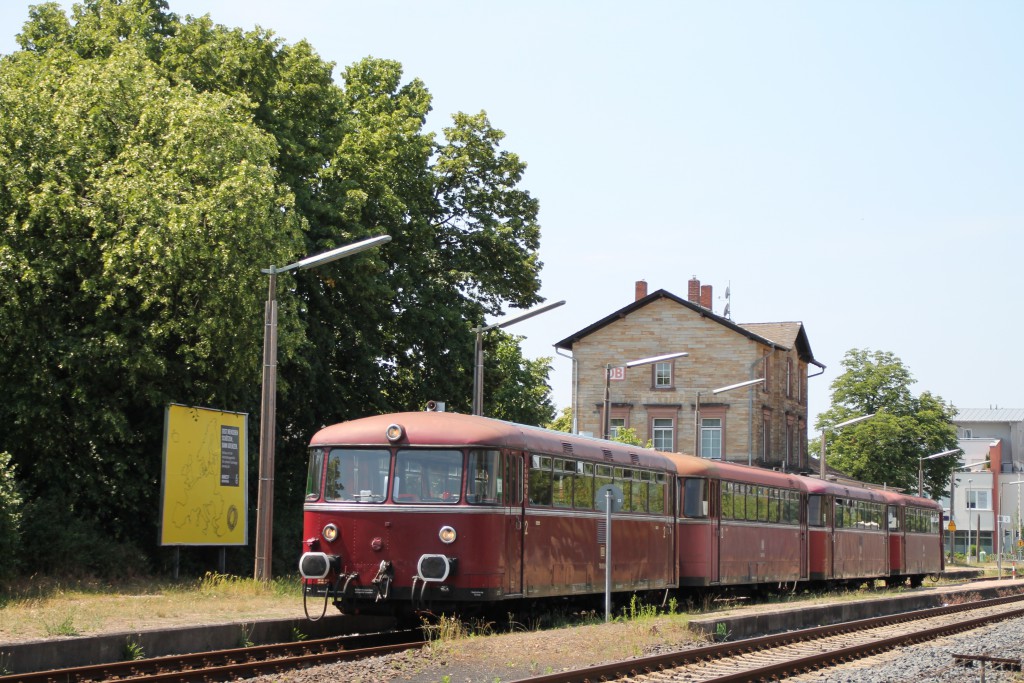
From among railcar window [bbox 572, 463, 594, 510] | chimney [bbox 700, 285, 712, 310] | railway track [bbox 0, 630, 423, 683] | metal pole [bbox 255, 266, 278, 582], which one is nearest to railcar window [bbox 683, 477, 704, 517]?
railcar window [bbox 572, 463, 594, 510]

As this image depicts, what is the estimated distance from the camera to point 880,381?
273ft

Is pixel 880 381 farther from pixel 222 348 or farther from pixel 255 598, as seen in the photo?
pixel 255 598

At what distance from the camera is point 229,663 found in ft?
A: 49.9

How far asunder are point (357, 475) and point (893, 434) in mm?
63927

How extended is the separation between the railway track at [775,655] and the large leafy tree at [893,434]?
53.0 metres

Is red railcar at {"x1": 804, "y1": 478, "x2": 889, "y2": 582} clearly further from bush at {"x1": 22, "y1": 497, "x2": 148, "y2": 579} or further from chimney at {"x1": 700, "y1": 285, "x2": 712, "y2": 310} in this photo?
chimney at {"x1": 700, "y1": 285, "x2": 712, "y2": 310}

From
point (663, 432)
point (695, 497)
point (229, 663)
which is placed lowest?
point (229, 663)

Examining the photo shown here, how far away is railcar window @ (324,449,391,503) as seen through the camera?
18484 millimetres

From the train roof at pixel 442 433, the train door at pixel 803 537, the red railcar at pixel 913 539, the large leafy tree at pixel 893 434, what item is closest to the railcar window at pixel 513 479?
the train roof at pixel 442 433

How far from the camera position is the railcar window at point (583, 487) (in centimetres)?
2100

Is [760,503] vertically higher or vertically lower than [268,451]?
lower

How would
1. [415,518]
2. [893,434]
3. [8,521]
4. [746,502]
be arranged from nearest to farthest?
[415,518] → [8,521] → [746,502] → [893,434]

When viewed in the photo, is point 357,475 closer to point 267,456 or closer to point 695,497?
point 267,456

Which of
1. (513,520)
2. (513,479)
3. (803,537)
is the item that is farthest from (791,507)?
(513,520)
